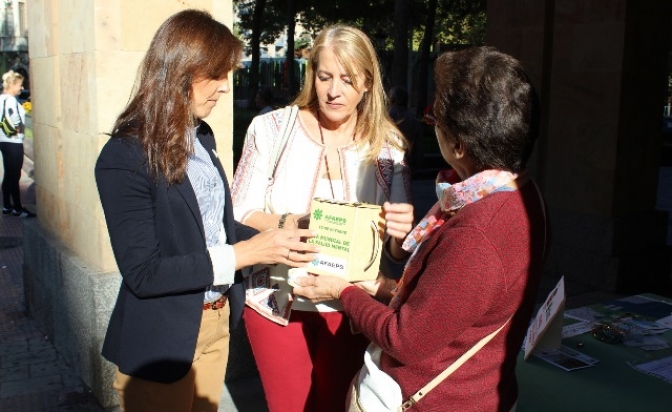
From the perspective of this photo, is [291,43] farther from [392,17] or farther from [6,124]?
[6,124]

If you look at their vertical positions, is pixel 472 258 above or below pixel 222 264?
above

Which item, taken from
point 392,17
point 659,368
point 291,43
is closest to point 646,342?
point 659,368

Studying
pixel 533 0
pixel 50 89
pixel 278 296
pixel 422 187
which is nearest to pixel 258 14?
pixel 422 187

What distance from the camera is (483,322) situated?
1.78 m

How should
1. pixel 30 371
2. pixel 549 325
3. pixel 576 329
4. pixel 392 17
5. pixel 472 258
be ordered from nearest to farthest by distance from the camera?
pixel 472 258, pixel 549 325, pixel 576 329, pixel 30 371, pixel 392 17

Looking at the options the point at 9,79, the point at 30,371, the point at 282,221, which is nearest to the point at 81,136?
the point at 30,371

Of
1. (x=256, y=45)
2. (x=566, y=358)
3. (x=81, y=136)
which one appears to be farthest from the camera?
(x=256, y=45)

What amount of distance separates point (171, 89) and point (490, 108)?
0.93 meters

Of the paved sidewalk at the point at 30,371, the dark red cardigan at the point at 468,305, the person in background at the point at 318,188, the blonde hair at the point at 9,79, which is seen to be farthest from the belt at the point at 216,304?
the blonde hair at the point at 9,79

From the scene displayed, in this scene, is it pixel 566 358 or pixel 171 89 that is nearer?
pixel 171 89

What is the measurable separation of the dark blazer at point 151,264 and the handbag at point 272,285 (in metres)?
0.46

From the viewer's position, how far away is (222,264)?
6.92 feet

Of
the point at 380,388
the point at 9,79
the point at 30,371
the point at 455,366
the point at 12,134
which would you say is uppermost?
the point at 9,79

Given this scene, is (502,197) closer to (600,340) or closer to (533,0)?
(600,340)
